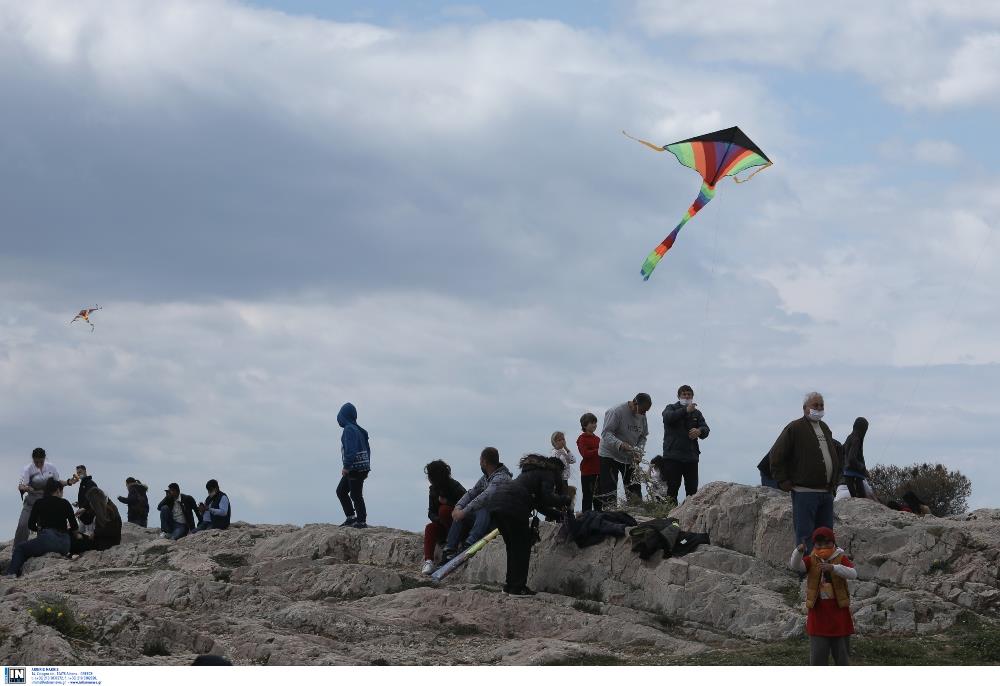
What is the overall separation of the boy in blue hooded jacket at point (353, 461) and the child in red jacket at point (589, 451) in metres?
2.97

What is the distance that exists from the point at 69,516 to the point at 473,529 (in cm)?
717

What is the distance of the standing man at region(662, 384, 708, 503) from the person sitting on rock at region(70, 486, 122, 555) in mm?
8316

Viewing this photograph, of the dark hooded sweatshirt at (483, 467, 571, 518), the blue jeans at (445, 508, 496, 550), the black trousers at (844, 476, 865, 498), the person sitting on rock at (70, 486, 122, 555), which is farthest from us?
the person sitting on rock at (70, 486, 122, 555)

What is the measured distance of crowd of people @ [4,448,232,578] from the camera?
19250mm

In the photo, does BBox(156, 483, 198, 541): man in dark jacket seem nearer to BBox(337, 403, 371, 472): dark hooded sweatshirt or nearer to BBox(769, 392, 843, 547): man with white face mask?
BBox(337, 403, 371, 472): dark hooded sweatshirt

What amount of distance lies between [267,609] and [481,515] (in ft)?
9.36

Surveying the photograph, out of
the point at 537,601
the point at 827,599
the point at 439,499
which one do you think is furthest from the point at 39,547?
the point at 827,599

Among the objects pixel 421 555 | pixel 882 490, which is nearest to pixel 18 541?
pixel 421 555

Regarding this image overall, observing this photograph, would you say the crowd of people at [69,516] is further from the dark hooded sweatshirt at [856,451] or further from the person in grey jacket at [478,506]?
the dark hooded sweatshirt at [856,451]

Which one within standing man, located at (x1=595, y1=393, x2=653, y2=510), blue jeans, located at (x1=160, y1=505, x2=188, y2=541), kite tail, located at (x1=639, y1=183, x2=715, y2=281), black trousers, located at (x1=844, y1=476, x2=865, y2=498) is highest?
kite tail, located at (x1=639, y1=183, x2=715, y2=281)

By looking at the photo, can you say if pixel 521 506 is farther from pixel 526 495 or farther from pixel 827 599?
pixel 827 599

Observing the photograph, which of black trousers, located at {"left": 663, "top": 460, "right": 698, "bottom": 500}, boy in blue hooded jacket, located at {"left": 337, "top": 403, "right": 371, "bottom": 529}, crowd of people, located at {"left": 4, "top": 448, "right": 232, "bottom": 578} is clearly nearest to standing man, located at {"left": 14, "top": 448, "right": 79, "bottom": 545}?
crowd of people, located at {"left": 4, "top": 448, "right": 232, "bottom": 578}

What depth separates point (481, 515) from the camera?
15.7m

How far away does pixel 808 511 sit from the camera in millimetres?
13250
